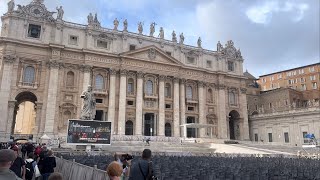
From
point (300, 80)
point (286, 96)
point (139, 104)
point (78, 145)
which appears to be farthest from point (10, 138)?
point (300, 80)

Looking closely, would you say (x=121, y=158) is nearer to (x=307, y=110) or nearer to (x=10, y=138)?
(x=10, y=138)

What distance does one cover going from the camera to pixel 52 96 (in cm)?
4162

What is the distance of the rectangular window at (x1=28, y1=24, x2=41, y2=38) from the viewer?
43188mm

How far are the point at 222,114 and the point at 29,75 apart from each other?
111 feet

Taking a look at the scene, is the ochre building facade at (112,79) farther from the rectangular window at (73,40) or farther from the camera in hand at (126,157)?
the camera in hand at (126,157)

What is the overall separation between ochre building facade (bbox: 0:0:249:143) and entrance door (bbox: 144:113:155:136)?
17 cm

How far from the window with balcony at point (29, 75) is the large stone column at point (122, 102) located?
13148mm

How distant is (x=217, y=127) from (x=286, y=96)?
18.7 metres

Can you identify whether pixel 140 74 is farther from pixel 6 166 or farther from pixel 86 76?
pixel 6 166

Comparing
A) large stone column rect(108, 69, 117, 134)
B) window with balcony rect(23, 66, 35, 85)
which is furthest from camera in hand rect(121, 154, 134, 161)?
window with balcony rect(23, 66, 35, 85)

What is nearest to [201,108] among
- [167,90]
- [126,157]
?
[167,90]

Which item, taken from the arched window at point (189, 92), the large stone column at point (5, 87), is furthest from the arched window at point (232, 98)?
the large stone column at point (5, 87)

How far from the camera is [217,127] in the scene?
5353 cm

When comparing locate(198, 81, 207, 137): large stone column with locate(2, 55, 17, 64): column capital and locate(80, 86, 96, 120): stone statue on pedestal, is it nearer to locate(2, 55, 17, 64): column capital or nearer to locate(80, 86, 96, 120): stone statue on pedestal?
locate(80, 86, 96, 120): stone statue on pedestal
